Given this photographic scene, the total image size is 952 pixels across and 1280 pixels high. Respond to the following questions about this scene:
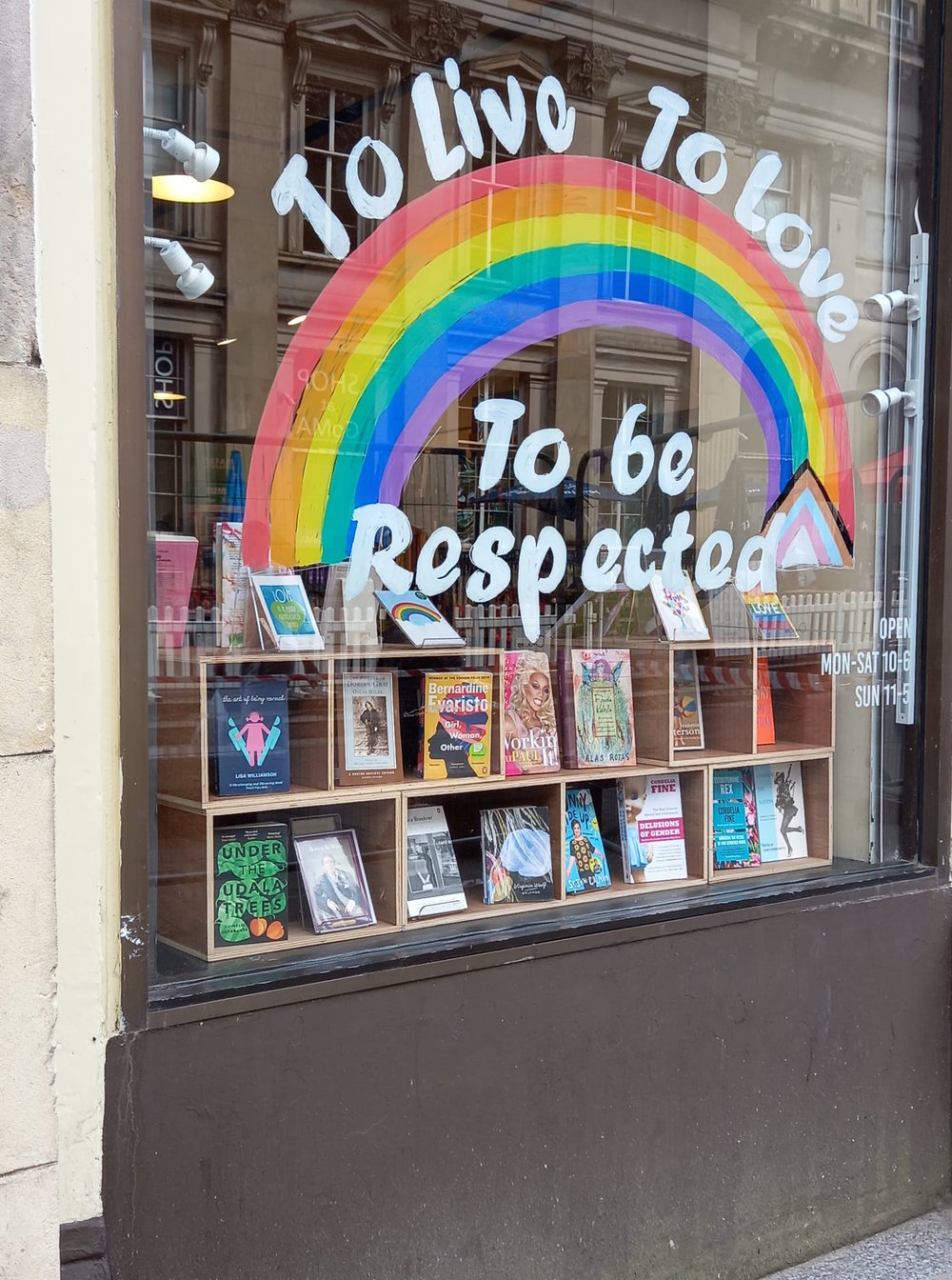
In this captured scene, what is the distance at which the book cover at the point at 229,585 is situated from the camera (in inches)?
117

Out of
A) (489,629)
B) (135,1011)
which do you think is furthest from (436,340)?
(135,1011)

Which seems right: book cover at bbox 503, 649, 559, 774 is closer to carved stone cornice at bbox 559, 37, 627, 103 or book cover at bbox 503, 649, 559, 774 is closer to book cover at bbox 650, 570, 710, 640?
book cover at bbox 650, 570, 710, 640

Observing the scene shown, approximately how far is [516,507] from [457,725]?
0.62m

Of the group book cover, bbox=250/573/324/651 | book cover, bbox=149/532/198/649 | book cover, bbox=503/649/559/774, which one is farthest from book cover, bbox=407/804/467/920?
book cover, bbox=149/532/198/649

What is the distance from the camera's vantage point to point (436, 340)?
3324 millimetres

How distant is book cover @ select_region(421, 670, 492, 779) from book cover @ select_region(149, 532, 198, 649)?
2.41ft

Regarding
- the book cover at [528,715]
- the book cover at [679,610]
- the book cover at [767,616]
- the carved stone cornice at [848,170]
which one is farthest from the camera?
the carved stone cornice at [848,170]

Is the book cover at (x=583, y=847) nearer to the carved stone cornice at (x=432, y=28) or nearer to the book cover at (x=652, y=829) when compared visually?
the book cover at (x=652, y=829)

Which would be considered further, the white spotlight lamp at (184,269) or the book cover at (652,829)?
the book cover at (652,829)

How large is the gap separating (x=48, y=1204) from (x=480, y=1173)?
1149mm

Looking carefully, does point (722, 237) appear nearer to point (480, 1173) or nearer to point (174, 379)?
point (174, 379)

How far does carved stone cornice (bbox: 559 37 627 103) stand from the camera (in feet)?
11.6

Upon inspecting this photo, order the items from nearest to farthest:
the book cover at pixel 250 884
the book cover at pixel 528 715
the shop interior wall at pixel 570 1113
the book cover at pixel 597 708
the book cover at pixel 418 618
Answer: the shop interior wall at pixel 570 1113
the book cover at pixel 250 884
the book cover at pixel 418 618
the book cover at pixel 528 715
the book cover at pixel 597 708

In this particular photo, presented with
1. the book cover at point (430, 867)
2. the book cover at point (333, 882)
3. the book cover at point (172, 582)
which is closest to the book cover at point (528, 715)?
the book cover at point (430, 867)
